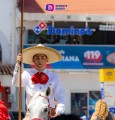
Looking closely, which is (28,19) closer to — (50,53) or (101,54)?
(101,54)

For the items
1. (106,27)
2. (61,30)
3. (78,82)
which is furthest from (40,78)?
(106,27)

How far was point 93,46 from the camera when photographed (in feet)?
71.6

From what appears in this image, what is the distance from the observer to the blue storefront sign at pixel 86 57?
70.5 ft

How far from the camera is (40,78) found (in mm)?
6414

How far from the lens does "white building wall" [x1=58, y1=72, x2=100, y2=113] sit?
21.8m

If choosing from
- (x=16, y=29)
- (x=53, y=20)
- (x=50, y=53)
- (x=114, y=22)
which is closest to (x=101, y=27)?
(x=114, y=22)

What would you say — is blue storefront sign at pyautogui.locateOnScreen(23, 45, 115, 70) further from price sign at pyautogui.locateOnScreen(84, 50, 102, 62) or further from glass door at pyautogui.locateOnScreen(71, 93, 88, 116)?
glass door at pyautogui.locateOnScreen(71, 93, 88, 116)

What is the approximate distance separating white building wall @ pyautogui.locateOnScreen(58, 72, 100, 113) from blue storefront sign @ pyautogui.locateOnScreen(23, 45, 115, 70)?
1.15ft

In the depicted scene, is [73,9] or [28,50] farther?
[73,9]

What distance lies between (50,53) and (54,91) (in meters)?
0.46

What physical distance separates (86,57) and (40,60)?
15252 millimetres

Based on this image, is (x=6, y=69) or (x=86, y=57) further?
(x=86, y=57)

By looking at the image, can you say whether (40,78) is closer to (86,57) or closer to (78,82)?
(86,57)

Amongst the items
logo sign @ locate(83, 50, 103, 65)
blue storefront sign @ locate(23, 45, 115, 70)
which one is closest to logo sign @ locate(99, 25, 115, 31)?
blue storefront sign @ locate(23, 45, 115, 70)
